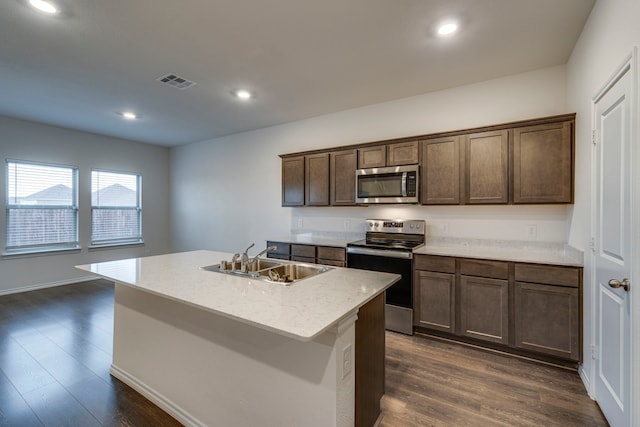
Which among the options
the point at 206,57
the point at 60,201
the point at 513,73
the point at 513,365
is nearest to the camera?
the point at 513,365

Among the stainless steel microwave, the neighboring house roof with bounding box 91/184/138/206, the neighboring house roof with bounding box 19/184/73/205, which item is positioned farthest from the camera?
the neighboring house roof with bounding box 91/184/138/206

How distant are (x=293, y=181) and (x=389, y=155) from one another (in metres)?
1.51

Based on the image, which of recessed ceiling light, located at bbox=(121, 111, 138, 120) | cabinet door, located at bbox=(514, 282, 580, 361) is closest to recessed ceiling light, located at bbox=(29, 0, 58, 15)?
recessed ceiling light, located at bbox=(121, 111, 138, 120)

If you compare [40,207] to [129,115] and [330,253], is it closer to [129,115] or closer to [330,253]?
[129,115]

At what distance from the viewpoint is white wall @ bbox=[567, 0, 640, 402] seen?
1.66 m

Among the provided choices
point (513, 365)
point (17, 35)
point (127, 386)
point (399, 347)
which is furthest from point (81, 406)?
point (513, 365)

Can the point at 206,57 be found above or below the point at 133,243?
above

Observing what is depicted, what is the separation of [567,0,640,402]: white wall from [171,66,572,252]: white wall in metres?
0.35

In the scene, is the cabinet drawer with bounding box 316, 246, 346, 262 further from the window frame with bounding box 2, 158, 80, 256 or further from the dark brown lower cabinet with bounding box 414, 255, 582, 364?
the window frame with bounding box 2, 158, 80, 256

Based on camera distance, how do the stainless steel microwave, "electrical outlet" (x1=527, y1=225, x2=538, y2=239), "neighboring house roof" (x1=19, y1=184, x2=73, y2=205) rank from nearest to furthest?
1. "electrical outlet" (x1=527, y1=225, x2=538, y2=239)
2. the stainless steel microwave
3. "neighboring house roof" (x1=19, y1=184, x2=73, y2=205)

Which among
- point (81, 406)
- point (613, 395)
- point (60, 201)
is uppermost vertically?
point (60, 201)

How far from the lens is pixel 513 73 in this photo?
3.08 metres

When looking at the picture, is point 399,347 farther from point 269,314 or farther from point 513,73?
point 513,73

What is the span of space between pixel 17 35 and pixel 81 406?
9.59 ft
